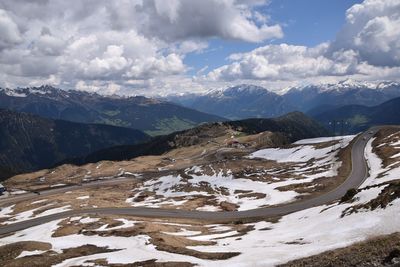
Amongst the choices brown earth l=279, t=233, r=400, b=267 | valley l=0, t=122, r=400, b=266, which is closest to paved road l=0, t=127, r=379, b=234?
valley l=0, t=122, r=400, b=266

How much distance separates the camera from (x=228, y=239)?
57281 millimetres

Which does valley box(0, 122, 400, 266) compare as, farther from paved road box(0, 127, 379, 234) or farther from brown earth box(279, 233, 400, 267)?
brown earth box(279, 233, 400, 267)

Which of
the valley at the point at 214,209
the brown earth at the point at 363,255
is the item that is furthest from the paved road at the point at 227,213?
the brown earth at the point at 363,255

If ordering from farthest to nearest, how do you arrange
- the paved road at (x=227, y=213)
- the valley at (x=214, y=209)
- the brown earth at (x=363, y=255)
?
the paved road at (x=227, y=213) < the valley at (x=214, y=209) < the brown earth at (x=363, y=255)

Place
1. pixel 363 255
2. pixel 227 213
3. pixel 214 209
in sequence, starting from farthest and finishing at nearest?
pixel 214 209 → pixel 227 213 → pixel 363 255

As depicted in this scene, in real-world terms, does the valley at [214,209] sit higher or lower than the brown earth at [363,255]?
lower

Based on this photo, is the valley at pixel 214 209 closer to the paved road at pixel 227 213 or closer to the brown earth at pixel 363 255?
the paved road at pixel 227 213

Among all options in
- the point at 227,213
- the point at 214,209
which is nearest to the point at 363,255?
the point at 227,213

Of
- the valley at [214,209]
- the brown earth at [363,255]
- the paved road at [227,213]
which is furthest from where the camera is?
the paved road at [227,213]

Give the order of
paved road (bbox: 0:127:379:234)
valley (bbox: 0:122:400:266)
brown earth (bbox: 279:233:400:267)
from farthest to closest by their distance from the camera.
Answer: paved road (bbox: 0:127:379:234)
valley (bbox: 0:122:400:266)
brown earth (bbox: 279:233:400:267)

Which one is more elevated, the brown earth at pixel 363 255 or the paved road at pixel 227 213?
the brown earth at pixel 363 255

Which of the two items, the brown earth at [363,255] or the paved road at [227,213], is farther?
the paved road at [227,213]

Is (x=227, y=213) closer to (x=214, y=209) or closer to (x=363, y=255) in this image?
(x=214, y=209)

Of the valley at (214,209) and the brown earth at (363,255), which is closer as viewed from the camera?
the brown earth at (363,255)
